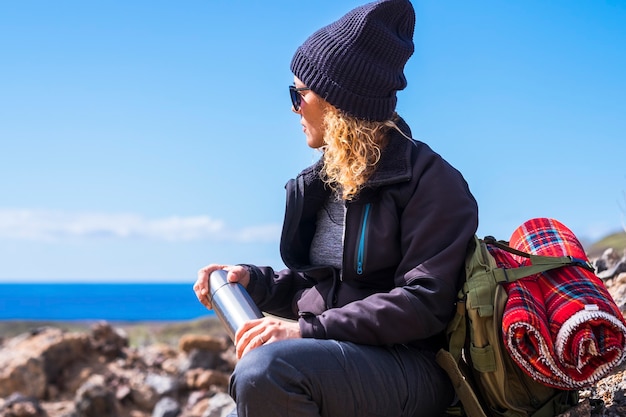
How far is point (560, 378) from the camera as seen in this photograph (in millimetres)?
2631

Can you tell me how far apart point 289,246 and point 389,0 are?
1.11 meters

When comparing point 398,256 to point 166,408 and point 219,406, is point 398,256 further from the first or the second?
point 166,408

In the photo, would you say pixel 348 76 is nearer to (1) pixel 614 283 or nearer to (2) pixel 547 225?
(2) pixel 547 225

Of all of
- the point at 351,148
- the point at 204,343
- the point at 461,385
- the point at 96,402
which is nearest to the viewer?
the point at 461,385

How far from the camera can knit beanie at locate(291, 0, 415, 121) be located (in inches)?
121

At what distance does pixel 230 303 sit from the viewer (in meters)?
3.17

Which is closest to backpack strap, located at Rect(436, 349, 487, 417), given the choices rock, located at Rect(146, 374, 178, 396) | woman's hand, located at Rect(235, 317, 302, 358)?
woman's hand, located at Rect(235, 317, 302, 358)

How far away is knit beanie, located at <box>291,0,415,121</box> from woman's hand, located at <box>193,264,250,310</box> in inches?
33.7

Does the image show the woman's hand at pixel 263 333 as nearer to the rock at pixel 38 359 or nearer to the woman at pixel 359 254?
the woman at pixel 359 254

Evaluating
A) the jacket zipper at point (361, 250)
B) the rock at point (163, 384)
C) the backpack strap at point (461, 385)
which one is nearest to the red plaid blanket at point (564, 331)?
the backpack strap at point (461, 385)

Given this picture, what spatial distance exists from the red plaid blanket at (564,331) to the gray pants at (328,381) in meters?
0.39

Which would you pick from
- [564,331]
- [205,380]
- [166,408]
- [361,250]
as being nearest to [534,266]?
[564,331]

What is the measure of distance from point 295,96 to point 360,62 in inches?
12.7

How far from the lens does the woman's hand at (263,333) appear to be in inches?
105
